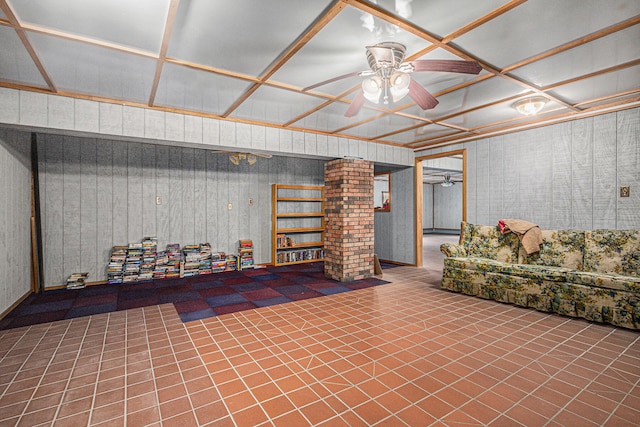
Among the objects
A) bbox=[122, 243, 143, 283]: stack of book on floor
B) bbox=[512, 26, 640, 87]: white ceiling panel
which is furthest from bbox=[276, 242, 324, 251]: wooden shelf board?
bbox=[512, 26, 640, 87]: white ceiling panel

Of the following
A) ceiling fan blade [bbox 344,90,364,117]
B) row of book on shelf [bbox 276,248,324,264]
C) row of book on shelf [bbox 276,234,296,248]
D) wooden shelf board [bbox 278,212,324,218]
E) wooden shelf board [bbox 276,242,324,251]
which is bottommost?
row of book on shelf [bbox 276,248,324,264]

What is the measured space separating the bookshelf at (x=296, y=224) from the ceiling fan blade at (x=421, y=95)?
4710mm

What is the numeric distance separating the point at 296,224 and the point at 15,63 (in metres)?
5.66

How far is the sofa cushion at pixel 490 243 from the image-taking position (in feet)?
15.1

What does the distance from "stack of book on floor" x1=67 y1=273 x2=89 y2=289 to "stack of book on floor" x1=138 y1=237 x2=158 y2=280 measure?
83cm

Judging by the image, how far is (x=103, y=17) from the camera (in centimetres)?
212

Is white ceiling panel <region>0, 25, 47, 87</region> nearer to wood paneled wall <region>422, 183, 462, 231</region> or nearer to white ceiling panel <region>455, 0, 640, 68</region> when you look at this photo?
white ceiling panel <region>455, 0, 640, 68</region>

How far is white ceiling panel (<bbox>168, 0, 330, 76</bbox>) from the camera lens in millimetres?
2008

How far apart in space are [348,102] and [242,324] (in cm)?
300

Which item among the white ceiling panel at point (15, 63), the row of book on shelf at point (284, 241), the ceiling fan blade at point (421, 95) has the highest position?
the white ceiling panel at point (15, 63)

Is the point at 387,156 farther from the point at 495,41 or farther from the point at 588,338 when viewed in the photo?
the point at 588,338

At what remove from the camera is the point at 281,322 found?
350cm

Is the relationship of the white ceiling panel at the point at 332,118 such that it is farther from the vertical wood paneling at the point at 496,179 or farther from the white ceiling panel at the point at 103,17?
the vertical wood paneling at the point at 496,179

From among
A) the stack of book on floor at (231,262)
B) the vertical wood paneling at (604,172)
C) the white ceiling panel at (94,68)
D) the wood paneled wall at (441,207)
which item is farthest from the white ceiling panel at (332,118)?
the wood paneled wall at (441,207)
